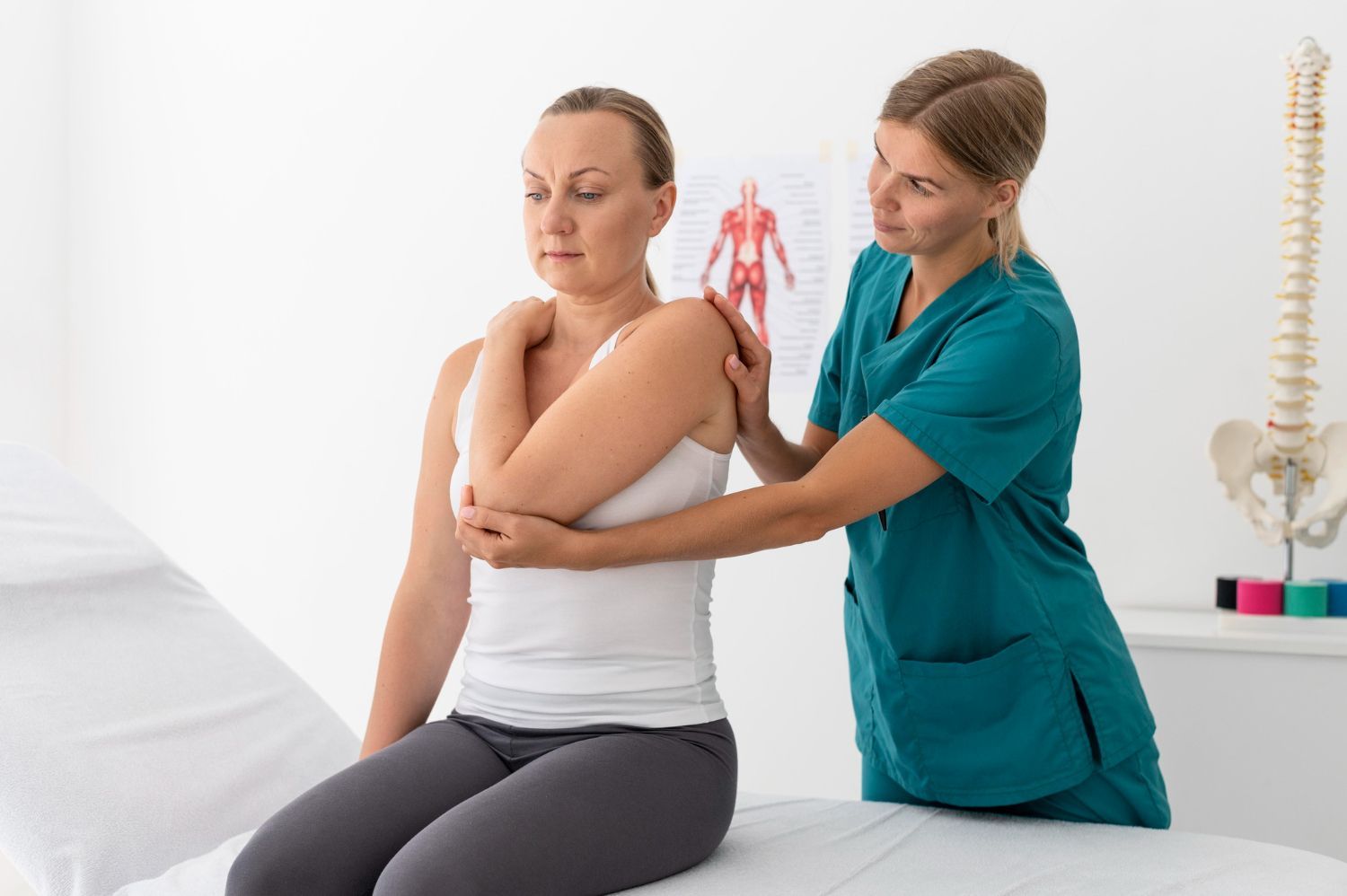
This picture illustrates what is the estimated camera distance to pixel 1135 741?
1435mm

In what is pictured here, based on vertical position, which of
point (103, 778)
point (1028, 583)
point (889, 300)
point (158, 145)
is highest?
point (158, 145)

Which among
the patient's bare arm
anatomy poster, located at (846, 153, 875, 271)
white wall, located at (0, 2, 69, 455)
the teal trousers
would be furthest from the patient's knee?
white wall, located at (0, 2, 69, 455)

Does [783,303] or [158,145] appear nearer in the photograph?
[783,303]

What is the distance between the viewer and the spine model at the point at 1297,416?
2057 millimetres

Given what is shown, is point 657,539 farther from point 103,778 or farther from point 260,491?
point 260,491

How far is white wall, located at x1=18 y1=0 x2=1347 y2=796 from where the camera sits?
2.35 m

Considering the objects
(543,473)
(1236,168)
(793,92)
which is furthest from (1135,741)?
(793,92)

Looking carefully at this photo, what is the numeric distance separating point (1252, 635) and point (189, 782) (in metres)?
1.47

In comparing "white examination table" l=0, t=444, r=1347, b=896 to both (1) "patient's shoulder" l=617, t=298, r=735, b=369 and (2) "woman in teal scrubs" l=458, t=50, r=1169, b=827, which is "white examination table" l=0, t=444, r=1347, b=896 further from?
(1) "patient's shoulder" l=617, t=298, r=735, b=369

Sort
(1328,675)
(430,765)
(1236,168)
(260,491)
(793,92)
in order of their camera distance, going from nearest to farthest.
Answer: (430,765)
(1328,675)
(1236,168)
(793,92)
(260,491)

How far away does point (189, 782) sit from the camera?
151 cm

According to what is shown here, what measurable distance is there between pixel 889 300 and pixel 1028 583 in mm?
357

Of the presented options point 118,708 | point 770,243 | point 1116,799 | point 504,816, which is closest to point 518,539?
point 504,816

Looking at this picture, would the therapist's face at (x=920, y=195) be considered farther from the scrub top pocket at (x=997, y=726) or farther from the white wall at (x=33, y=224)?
the white wall at (x=33, y=224)
